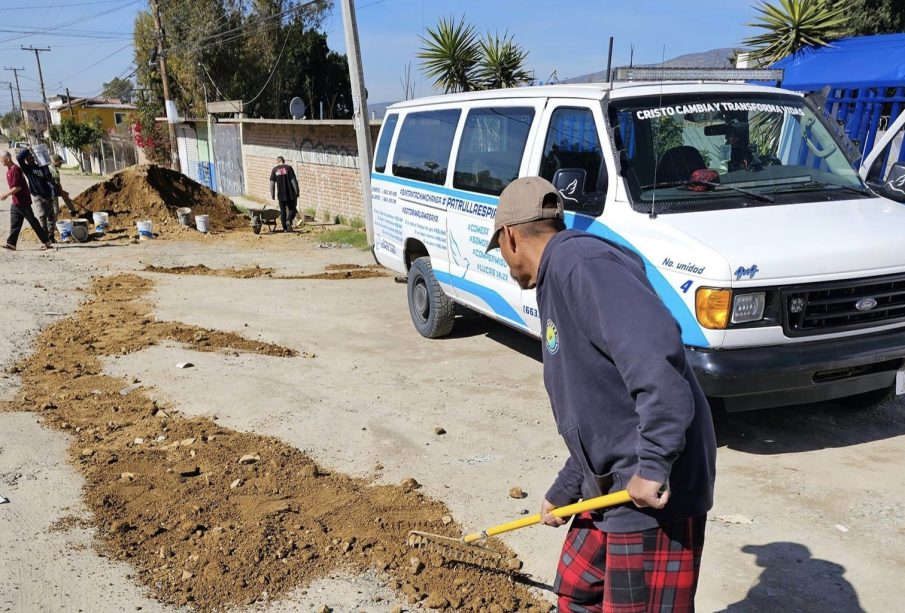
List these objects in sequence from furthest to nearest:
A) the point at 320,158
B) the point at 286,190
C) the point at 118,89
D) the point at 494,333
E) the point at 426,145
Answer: the point at 118,89 < the point at 320,158 < the point at 286,190 < the point at 494,333 < the point at 426,145

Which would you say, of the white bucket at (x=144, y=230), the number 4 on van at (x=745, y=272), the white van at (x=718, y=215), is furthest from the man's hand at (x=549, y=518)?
the white bucket at (x=144, y=230)

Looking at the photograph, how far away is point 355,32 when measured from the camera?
13852 mm

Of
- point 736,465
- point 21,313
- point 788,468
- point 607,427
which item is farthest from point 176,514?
point 21,313

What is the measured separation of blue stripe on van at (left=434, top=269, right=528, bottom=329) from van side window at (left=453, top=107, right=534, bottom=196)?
0.81 meters

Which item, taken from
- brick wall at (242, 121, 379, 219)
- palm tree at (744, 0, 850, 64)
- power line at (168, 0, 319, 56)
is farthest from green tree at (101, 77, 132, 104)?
palm tree at (744, 0, 850, 64)

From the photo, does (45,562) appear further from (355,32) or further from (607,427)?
(355,32)

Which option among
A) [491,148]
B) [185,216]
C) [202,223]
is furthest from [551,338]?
[185,216]

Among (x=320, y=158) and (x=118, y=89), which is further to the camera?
(x=118, y=89)

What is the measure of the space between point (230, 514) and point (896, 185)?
15.9 ft

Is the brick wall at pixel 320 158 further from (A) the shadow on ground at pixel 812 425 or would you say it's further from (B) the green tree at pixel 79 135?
(B) the green tree at pixel 79 135

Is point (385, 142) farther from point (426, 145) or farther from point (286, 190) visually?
point (286, 190)

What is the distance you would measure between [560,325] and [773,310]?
2.53m

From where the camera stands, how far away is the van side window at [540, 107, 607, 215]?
4770 millimetres

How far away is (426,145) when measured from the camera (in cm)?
710
